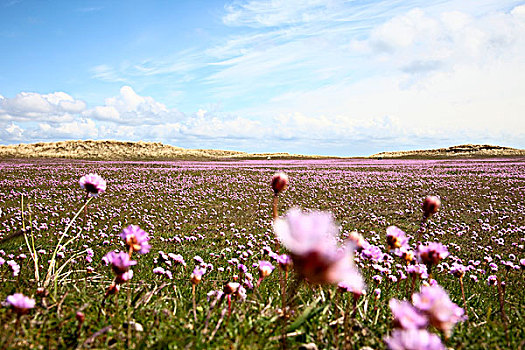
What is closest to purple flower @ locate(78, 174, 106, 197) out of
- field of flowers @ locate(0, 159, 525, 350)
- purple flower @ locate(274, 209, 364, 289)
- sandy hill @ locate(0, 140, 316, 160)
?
field of flowers @ locate(0, 159, 525, 350)

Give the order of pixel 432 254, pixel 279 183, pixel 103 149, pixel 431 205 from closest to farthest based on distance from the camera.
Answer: pixel 432 254
pixel 279 183
pixel 431 205
pixel 103 149

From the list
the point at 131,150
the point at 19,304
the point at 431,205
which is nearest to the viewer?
the point at 19,304

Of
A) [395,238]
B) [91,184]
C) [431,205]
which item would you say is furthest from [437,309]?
[91,184]

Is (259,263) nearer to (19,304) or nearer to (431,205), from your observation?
(431,205)

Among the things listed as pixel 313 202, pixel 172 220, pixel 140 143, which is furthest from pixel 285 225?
pixel 140 143

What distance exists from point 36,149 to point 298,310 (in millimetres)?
84346

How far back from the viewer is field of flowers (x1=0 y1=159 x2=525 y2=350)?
2.01 meters

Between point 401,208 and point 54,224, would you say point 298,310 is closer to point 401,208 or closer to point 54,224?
point 54,224

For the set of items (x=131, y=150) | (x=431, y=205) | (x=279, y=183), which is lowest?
(x=431, y=205)

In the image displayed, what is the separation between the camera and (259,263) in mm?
2703

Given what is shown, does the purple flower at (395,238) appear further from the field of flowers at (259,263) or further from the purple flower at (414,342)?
the purple flower at (414,342)

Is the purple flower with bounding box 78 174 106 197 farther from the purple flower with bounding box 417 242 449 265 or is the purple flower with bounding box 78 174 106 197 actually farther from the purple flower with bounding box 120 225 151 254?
the purple flower with bounding box 417 242 449 265

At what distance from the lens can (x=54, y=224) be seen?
9.76m

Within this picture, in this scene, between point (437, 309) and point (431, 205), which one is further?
point (431, 205)
